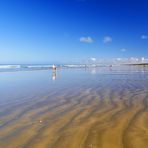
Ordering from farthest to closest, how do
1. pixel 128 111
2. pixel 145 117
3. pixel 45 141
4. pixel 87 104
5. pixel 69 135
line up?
pixel 87 104, pixel 128 111, pixel 145 117, pixel 69 135, pixel 45 141

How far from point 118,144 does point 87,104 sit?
330 centimetres

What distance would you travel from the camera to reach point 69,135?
3.85 m

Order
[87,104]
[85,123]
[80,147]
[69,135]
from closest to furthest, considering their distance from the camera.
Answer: [80,147] < [69,135] < [85,123] < [87,104]

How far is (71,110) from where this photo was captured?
5848 millimetres

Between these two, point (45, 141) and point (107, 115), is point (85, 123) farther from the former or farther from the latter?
point (45, 141)

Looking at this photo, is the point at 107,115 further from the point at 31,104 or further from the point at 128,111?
the point at 31,104

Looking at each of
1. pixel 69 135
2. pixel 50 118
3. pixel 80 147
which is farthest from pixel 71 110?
pixel 80 147

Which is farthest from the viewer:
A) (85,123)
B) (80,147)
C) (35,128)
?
(85,123)

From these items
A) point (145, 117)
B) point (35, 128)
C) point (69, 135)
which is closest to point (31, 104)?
point (35, 128)

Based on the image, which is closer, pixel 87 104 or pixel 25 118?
pixel 25 118

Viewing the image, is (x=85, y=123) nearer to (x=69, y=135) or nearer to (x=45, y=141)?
(x=69, y=135)

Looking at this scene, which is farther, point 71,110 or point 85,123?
point 71,110

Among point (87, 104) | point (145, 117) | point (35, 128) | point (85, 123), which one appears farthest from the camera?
point (87, 104)

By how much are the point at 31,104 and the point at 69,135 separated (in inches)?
127
